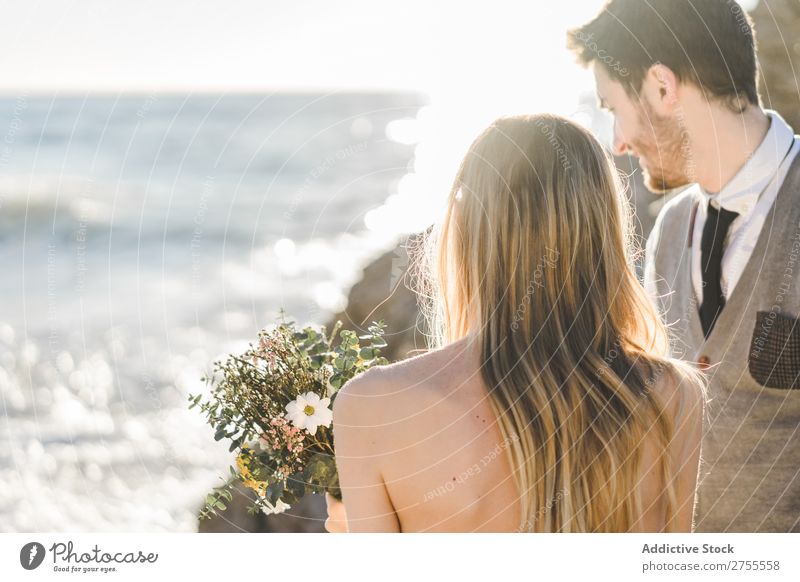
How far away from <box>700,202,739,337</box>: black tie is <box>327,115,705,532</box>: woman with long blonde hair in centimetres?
63

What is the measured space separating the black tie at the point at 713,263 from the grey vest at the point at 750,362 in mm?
29

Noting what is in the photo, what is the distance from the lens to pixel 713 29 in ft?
6.79

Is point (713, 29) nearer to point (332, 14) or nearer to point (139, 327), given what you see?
point (332, 14)

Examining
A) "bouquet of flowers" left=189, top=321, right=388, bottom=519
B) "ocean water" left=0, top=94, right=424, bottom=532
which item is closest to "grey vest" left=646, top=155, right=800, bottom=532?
"bouquet of flowers" left=189, top=321, right=388, bottom=519

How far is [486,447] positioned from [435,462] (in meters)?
0.08

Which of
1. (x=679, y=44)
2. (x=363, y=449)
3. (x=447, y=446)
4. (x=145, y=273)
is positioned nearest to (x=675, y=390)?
(x=447, y=446)

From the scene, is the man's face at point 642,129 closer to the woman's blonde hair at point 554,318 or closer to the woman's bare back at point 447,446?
the woman's blonde hair at point 554,318

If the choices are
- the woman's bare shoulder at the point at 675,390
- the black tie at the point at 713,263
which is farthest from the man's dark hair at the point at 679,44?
the woman's bare shoulder at the point at 675,390

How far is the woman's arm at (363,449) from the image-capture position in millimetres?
1320

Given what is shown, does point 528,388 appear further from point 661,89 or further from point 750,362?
point 661,89

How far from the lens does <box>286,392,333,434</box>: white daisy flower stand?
5.03 ft

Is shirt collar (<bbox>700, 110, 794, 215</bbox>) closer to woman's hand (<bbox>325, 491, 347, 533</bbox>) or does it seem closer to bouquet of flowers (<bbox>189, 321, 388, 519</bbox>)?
bouquet of flowers (<bbox>189, 321, 388, 519</bbox>)

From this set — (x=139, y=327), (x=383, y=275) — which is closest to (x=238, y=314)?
(x=139, y=327)

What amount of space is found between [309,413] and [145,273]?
5.12m
